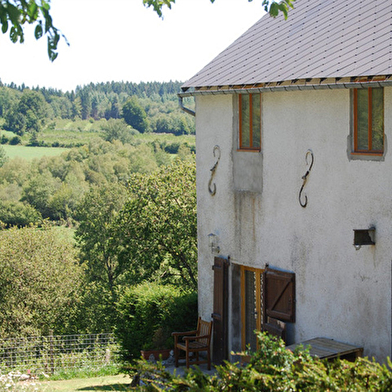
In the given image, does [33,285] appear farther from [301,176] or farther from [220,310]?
[301,176]

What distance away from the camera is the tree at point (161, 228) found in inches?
957

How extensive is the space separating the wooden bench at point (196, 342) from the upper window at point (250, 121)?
3495 millimetres

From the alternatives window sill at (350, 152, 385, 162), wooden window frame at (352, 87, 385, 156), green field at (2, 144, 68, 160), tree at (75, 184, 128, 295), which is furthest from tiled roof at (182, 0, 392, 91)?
green field at (2, 144, 68, 160)

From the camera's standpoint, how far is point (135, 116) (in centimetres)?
13962

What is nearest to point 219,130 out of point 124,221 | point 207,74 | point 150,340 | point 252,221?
point 207,74

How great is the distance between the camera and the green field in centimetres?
11644

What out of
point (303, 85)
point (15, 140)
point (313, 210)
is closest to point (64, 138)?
point (15, 140)

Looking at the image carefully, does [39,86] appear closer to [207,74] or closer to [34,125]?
[34,125]

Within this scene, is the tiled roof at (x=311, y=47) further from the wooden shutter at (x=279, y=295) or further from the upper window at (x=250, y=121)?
the wooden shutter at (x=279, y=295)

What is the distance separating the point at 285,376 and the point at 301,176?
4.29 metres

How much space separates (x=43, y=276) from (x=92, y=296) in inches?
146

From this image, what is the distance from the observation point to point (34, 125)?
134250 mm

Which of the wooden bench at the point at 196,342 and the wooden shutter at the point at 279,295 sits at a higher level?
the wooden shutter at the point at 279,295

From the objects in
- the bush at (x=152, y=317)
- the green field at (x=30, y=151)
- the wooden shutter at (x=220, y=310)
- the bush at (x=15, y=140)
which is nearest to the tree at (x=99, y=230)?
the bush at (x=152, y=317)
